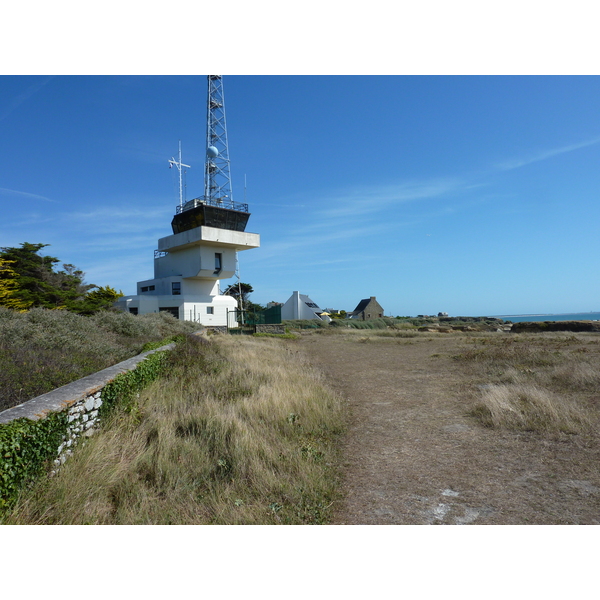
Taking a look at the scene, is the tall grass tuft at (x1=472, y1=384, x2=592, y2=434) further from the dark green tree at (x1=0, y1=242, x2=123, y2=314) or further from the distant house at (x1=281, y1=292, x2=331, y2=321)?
→ the distant house at (x1=281, y1=292, x2=331, y2=321)

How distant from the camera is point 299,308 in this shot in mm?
59812

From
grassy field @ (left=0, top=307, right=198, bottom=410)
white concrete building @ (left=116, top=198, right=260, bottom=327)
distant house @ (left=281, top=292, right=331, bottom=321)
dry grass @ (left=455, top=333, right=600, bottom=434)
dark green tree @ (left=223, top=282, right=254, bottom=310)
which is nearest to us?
grassy field @ (left=0, top=307, right=198, bottom=410)

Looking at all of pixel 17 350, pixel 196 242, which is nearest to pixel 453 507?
pixel 17 350

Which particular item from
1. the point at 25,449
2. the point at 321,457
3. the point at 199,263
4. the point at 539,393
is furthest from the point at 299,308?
the point at 25,449

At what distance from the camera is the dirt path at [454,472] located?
3.57m

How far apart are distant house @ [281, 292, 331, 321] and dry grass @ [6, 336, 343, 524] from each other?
170ft

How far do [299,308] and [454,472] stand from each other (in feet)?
182

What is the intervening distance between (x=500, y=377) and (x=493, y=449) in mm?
5598

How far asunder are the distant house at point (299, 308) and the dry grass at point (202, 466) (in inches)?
2042

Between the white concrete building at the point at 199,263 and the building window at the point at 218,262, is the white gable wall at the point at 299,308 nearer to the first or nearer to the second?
the white concrete building at the point at 199,263

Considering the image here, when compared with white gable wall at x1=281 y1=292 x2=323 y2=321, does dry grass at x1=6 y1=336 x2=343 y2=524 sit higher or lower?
lower

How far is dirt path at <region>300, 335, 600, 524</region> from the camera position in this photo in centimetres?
357

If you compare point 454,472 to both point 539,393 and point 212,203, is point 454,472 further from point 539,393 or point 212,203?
point 212,203

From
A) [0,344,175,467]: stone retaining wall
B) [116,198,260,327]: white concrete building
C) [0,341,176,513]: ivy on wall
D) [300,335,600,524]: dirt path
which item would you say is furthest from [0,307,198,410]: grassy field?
[116,198,260,327]: white concrete building
